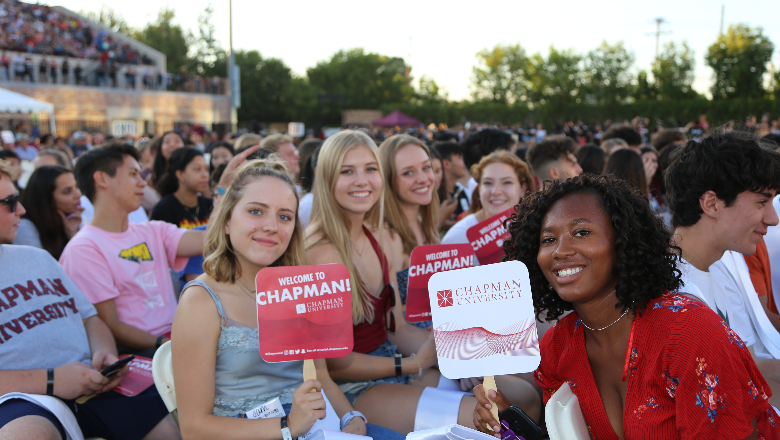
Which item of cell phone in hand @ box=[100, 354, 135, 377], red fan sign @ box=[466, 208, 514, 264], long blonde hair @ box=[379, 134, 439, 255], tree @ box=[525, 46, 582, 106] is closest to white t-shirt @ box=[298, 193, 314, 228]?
long blonde hair @ box=[379, 134, 439, 255]

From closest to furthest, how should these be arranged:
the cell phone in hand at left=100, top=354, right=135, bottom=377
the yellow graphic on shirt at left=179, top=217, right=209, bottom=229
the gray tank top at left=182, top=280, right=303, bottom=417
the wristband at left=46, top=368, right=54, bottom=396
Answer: the gray tank top at left=182, top=280, right=303, bottom=417, the wristband at left=46, top=368, right=54, bottom=396, the cell phone in hand at left=100, top=354, right=135, bottom=377, the yellow graphic on shirt at left=179, top=217, right=209, bottom=229

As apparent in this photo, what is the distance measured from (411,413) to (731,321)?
1.55 meters

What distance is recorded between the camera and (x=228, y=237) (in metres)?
2.46

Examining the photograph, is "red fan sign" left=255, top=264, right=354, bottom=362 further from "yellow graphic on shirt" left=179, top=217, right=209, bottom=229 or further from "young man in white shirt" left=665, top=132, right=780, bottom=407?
"yellow graphic on shirt" left=179, top=217, right=209, bottom=229

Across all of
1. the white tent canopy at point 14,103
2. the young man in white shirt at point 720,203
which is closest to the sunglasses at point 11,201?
the young man in white shirt at point 720,203

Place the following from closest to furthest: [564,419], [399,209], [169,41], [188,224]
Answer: [564,419], [399,209], [188,224], [169,41]

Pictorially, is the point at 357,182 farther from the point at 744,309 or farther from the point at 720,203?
the point at 744,309

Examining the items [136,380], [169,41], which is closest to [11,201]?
[136,380]

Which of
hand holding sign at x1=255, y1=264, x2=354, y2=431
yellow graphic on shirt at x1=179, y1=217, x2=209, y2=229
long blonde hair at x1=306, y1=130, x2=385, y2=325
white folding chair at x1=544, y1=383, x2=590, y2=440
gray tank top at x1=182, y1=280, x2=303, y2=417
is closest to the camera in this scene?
white folding chair at x1=544, y1=383, x2=590, y2=440

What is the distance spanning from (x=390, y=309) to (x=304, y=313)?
3.53ft

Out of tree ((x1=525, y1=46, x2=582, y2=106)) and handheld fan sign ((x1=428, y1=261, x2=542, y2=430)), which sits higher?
tree ((x1=525, y1=46, x2=582, y2=106))

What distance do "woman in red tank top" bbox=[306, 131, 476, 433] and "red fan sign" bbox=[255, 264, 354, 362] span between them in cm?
56

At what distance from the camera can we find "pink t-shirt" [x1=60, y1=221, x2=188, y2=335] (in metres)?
3.21

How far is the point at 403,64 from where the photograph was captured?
66.7 meters
